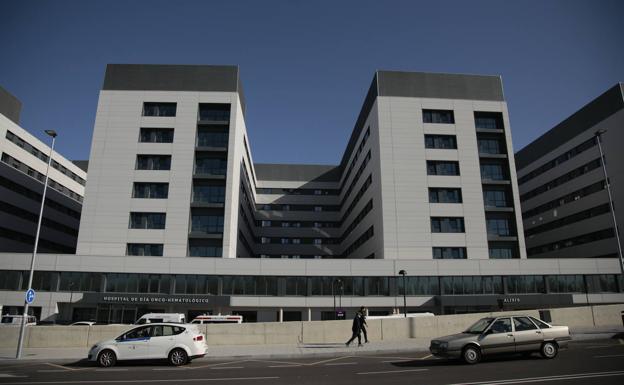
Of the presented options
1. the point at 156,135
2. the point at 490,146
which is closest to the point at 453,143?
the point at 490,146

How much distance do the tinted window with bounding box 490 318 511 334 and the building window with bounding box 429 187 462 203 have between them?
3580 centimetres

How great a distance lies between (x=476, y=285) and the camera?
4600 cm

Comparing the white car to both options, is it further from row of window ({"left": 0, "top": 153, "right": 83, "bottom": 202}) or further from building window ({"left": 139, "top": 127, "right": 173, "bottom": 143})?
row of window ({"left": 0, "top": 153, "right": 83, "bottom": 202})

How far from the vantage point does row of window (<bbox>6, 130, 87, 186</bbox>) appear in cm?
5762

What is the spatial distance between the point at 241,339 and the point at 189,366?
7480 millimetres

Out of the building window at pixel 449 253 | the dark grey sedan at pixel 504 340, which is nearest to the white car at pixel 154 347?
the dark grey sedan at pixel 504 340

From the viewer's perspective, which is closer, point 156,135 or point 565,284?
point 565,284

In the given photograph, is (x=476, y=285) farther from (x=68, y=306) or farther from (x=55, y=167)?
(x=55, y=167)

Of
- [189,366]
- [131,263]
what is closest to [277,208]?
[131,263]

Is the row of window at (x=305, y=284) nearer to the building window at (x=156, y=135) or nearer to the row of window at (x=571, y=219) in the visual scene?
the row of window at (x=571, y=219)

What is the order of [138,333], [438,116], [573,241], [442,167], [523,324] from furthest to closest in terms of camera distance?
1. [573,241]
2. [438,116]
3. [442,167]
4. [138,333]
5. [523,324]

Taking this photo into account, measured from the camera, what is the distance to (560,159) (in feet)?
212

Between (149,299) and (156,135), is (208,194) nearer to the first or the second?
(156,135)

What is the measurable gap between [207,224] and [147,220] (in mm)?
Answer: 6695
